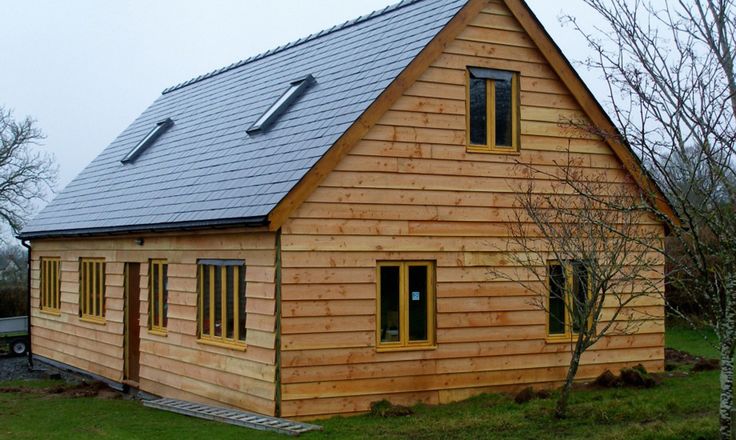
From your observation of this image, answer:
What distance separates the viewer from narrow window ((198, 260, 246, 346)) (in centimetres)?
1478

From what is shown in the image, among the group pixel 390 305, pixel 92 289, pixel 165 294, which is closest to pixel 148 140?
pixel 92 289

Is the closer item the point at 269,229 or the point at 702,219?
the point at 702,219

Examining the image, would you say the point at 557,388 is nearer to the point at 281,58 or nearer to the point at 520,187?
the point at 520,187

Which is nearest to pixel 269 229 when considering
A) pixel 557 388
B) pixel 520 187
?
pixel 520 187

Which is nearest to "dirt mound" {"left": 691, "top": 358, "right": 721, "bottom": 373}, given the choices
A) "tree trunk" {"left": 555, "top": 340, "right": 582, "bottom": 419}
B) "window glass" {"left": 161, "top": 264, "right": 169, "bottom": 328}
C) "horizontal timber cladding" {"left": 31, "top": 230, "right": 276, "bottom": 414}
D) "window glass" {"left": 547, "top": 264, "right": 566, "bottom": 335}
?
"window glass" {"left": 547, "top": 264, "right": 566, "bottom": 335}

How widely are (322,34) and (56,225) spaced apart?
8.12 metres

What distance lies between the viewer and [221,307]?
15414mm

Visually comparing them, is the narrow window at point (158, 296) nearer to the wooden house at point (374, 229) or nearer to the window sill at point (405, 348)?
the wooden house at point (374, 229)

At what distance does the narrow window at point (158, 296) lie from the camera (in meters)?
17.5

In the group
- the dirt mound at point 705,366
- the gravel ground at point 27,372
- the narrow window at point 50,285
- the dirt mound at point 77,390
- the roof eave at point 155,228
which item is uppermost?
the roof eave at point 155,228

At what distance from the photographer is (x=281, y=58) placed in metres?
21.0

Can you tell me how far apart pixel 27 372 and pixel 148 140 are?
22.3ft

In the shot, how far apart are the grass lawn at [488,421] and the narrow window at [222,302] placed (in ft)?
4.85

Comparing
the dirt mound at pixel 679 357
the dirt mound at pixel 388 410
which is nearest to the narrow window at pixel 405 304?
the dirt mound at pixel 388 410
